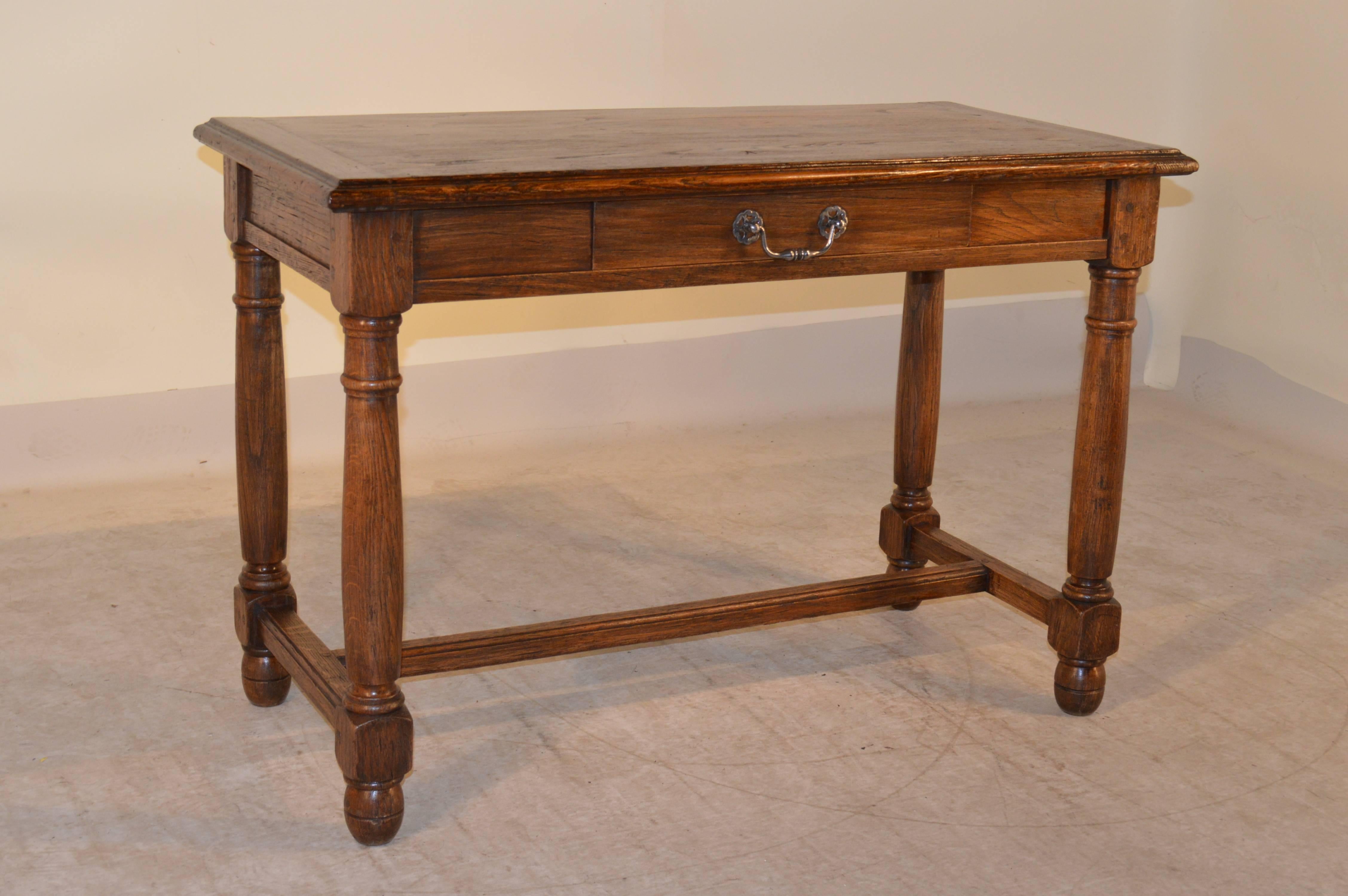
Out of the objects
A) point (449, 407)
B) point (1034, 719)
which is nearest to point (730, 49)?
point (449, 407)

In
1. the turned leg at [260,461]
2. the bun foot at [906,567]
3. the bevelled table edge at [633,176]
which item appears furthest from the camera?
the bun foot at [906,567]

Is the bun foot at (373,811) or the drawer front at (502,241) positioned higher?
the drawer front at (502,241)

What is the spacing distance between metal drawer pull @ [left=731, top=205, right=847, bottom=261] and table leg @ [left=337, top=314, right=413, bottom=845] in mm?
545

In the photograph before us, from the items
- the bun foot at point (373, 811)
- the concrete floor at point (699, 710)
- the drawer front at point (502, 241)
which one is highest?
the drawer front at point (502, 241)

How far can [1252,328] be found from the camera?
16.7ft

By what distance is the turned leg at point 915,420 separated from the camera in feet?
10.4

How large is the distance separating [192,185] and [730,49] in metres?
1.63

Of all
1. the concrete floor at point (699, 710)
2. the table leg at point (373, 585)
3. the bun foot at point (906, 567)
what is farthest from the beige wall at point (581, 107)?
the table leg at point (373, 585)

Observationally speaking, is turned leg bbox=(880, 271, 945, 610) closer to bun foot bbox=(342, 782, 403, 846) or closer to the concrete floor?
the concrete floor

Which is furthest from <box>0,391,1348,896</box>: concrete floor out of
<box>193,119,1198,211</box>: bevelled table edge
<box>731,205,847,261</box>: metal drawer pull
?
<box>193,119,1198,211</box>: bevelled table edge

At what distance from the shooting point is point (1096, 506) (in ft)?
9.27

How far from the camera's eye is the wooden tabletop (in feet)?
7.09

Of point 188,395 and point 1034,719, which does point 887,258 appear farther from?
point 188,395

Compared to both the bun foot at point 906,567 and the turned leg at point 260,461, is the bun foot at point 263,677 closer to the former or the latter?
the turned leg at point 260,461
